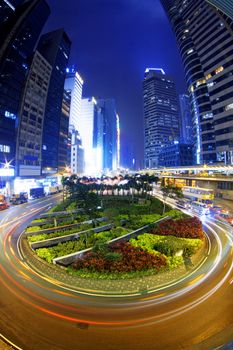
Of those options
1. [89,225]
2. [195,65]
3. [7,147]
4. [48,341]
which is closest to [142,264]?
[48,341]

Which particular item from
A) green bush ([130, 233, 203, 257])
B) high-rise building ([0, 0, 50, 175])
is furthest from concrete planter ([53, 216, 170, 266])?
high-rise building ([0, 0, 50, 175])

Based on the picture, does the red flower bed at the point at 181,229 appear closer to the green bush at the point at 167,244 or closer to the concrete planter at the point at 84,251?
the concrete planter at the point at 84,251

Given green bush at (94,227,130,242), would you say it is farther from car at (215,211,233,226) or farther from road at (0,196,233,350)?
car at (215,211,233,226)

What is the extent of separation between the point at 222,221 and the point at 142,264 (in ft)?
94.1

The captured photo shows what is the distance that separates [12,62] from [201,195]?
85.7 meters

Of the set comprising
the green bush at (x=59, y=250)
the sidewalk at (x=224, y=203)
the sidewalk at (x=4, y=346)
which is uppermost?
the green bush at (x=59, y=250)

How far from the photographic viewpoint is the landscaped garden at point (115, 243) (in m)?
18.3

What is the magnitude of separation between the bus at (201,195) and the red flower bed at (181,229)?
92.1 ft

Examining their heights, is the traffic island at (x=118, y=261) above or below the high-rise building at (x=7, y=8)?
below

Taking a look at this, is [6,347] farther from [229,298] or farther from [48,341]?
[229,298]

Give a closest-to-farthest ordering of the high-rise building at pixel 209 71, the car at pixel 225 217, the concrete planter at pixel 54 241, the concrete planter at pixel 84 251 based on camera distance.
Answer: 1. the concrete planter at pixel 84 251
2. the concrete planter at pixel 54 241
3. the car at pixel 225 217
4. the high-rise building at pixel 209 71

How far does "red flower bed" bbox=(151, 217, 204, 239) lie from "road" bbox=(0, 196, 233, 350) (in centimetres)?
911

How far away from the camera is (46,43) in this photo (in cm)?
12162

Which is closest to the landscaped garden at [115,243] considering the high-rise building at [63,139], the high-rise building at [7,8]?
the high-rise building at [7,8]
